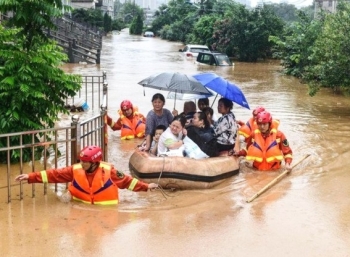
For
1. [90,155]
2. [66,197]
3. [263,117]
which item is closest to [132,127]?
[263,117]

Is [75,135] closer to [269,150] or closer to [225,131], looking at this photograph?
[225,131]

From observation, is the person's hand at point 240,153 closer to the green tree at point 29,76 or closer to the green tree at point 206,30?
the green tree at point 29,76

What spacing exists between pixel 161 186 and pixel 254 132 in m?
2.28

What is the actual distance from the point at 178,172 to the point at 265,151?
2.12 m

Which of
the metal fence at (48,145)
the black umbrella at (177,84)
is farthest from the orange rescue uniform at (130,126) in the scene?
the black umbrella at (177,84)

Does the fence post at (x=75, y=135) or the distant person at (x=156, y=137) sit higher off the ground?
the fence post at (x=75, y=135)

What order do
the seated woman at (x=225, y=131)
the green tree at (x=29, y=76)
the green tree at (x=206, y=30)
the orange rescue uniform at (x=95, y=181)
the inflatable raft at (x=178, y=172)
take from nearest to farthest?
the orange rescue uniform at (x=95, y=181) < the inflatable raft at (x=178, y=172) < the green tree at (x=29, y=76) < the seated woman at (x=225, y=131) < the green tree at (x=206, y=30)

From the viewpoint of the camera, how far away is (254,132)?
9.67 meters

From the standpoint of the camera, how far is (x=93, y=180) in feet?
23.0

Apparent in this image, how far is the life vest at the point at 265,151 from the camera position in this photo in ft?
31.4

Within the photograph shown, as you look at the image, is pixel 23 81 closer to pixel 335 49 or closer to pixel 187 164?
pixel 187 164

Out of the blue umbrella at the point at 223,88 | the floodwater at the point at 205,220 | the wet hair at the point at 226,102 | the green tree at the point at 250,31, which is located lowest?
the floodwater at the point at 205,220

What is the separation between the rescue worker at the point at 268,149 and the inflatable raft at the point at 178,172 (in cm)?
124

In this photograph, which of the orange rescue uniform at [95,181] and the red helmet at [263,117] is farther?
the red helmet at [263,117]
